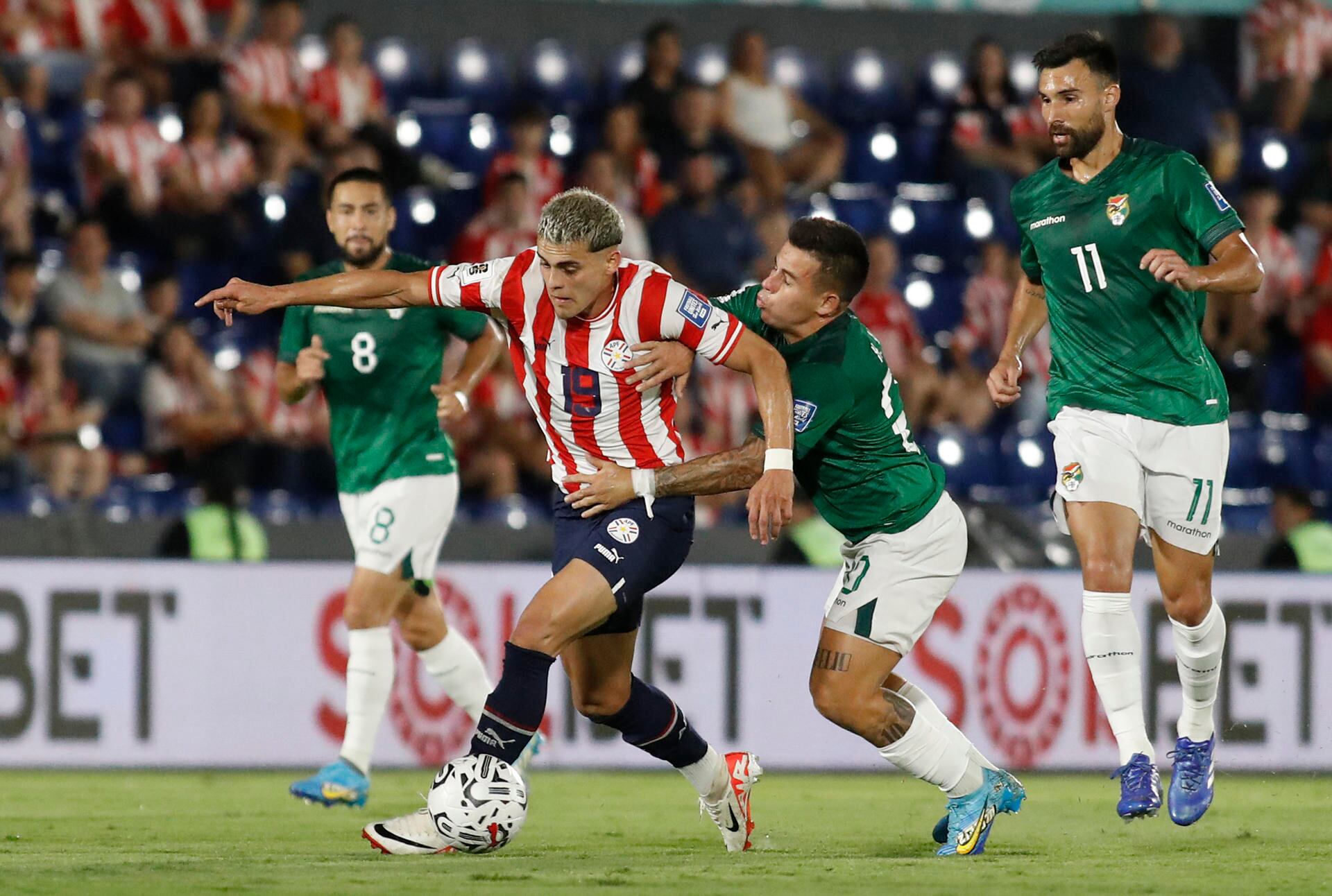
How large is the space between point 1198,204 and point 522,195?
22.6 feet

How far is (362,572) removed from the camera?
27.4ft

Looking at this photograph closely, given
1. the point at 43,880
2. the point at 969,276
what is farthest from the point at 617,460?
the point at 969,276

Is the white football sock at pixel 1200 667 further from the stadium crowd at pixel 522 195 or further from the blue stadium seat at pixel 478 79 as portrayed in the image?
the blue stadium seat at pixel 478 79

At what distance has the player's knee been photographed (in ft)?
22.2

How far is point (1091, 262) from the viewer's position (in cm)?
689

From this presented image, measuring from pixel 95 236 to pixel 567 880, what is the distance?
7.96m

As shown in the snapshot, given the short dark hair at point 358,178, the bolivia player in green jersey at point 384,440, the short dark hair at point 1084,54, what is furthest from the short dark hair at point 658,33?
the short dark hair at point 1084,54

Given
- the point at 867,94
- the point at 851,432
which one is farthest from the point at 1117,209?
the point at 867,94

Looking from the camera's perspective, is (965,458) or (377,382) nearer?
(377,382)

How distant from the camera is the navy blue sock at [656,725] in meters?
6.54

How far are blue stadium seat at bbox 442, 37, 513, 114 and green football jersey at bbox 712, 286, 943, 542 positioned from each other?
846 centimetres

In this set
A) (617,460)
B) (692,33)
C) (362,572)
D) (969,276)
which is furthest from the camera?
(692,33)

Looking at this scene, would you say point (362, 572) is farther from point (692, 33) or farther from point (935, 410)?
point (692, 33)

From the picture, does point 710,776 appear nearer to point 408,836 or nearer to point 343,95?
point 408,836
